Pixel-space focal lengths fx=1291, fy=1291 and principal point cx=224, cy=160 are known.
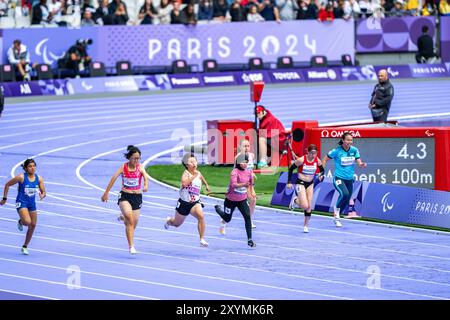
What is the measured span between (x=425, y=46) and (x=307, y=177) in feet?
90.5

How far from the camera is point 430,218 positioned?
21.4 m

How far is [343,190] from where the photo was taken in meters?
21.7

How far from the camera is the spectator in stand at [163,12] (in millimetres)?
43969

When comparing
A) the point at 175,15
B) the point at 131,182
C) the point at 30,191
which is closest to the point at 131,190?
the point at 131,182

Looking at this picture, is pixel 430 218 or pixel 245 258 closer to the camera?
pixel 245 258

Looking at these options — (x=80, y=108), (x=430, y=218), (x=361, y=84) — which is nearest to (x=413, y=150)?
(x=430, y=218)

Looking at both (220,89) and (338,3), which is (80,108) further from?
(338,3)

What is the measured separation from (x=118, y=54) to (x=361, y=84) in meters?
9.45

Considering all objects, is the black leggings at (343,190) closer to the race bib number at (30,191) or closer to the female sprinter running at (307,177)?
the female sprinter running at (307,177)

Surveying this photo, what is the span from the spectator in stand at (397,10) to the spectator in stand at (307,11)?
3830mm

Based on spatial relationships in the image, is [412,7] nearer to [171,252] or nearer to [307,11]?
[307,11]
